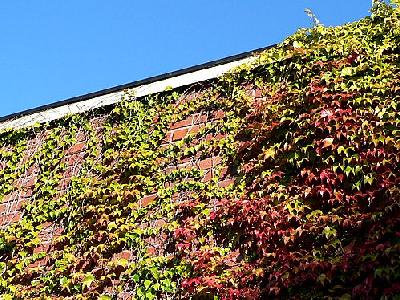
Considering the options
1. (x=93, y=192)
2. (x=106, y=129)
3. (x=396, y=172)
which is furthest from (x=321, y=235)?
(x=106, y=129)

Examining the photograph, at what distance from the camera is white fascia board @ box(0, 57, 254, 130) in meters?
5.38

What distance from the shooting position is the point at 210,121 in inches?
201

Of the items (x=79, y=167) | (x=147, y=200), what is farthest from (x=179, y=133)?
(x=79, y=167)

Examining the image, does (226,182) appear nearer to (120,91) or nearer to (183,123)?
(183,123)

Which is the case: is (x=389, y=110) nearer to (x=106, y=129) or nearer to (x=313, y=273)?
(x=313, y=273)

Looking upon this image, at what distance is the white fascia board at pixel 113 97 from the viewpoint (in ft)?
17.6

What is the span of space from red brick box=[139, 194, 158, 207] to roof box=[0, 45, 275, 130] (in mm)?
1115

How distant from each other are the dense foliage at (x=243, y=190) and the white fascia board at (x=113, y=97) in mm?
96

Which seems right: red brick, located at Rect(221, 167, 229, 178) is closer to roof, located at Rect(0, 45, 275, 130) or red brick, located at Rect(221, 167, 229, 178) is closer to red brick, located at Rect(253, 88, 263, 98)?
red brick, located at Rect(253, 88, 263, 98)

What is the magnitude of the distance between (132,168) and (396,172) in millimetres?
2214

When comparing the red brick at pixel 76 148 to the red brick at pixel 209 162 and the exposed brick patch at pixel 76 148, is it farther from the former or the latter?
the red brick at pixel 209 162

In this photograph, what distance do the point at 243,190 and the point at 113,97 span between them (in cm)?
183

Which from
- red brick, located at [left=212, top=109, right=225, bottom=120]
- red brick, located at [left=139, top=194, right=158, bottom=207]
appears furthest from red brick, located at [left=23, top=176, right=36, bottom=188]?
red brick, located at [left=212, top=109, right=225, bottom=120]

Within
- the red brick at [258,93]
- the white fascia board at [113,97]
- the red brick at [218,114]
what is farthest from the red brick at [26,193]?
the red brick at [258,93]
